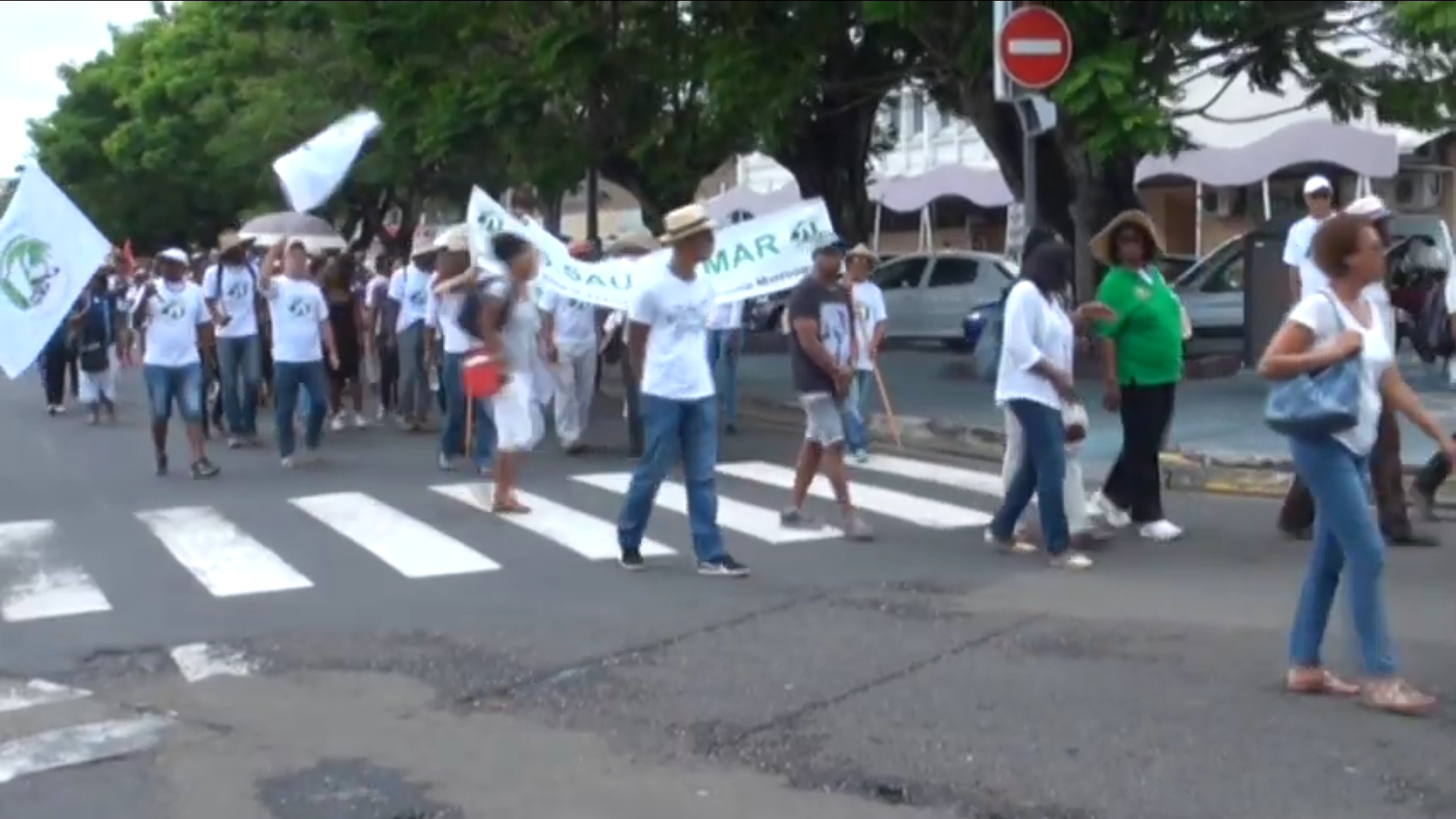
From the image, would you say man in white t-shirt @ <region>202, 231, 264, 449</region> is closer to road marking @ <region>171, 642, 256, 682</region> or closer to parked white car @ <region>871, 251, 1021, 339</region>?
road marking @ <region>171, 642, 256, 682</region>

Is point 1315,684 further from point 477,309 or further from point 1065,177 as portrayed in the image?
point 1065,177

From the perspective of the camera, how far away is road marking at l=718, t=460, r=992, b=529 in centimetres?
1295

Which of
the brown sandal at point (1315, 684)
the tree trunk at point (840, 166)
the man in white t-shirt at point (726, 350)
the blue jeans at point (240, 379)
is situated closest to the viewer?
the brown sandal at point (1315, 684)

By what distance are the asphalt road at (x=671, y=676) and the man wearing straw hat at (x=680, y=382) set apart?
0.37 meters

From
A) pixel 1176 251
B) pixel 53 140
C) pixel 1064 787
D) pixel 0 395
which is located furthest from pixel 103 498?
pixel 53 140

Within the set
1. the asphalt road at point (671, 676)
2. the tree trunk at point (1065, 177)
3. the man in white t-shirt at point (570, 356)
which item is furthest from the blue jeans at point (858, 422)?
the tree trunk at point (1065, 177)

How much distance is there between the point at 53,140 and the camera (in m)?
62.4

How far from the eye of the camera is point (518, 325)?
556 inches

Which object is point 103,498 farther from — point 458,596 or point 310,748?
point 310,748

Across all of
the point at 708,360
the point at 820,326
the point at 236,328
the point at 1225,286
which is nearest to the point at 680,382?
the point at 708,360

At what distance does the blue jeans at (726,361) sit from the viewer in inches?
723

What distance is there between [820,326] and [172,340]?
18.2 ft

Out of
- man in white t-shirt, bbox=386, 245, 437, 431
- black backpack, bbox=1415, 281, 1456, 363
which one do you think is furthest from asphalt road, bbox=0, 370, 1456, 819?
man in white t-shirt, bbox=386, 245, 437, 431

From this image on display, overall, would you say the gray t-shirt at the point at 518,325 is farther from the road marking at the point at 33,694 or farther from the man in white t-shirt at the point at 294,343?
the road marking at the point at 33,694
